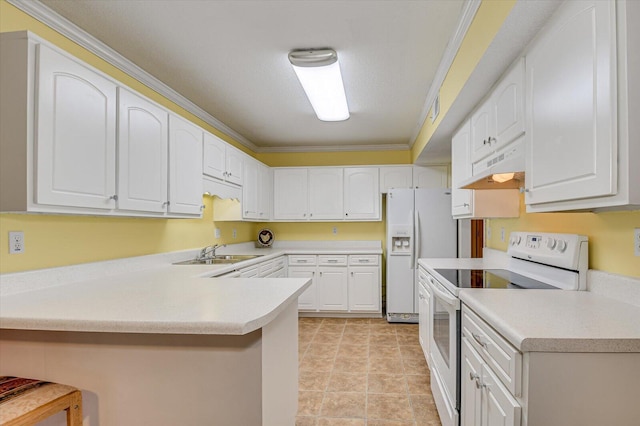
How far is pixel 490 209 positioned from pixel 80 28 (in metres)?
3.04

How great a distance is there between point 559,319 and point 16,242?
98.5 inches

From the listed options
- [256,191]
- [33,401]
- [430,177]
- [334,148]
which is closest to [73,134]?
[33,401]

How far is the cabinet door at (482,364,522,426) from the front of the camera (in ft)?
3.71

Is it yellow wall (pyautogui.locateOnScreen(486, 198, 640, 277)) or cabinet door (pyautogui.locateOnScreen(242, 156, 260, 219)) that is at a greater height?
cabinet door (pyautogui.locateOnScreen(242, 156, 260, 219))

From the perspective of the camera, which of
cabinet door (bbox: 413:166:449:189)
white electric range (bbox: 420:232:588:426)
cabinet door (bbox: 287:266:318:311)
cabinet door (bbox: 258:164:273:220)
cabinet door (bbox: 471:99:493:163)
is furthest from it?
cabinet door (bbox: 413:166:449:189)

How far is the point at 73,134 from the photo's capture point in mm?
1702

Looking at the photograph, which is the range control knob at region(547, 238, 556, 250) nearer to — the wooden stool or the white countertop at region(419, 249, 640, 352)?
the white countertop at region(419, 249, 640, 352)

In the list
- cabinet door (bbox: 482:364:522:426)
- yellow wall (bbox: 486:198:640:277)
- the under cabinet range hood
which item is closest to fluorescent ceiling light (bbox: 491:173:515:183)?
the under cabinet range hood

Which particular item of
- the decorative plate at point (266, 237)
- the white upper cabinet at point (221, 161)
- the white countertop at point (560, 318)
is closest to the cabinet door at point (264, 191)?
the decorative plate at point (266, 237)

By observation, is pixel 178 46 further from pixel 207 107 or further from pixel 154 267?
pixel 154 267

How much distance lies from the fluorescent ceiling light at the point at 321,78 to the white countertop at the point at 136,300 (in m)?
1.56

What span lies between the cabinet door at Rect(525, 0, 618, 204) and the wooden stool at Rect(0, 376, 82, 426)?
202 cm

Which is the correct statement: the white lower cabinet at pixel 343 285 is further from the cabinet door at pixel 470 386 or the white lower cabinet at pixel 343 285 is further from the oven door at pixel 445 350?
the cabinet door at pixel 470 386

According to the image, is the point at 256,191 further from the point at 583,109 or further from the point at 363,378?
the point at 583,109
